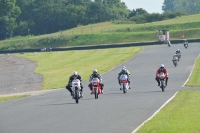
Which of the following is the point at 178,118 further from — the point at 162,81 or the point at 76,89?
the point at 162,81

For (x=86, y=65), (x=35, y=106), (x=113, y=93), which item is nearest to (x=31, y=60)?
(x=86, y=65)

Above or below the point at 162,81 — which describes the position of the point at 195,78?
below

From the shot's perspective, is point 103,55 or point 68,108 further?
point 103,55

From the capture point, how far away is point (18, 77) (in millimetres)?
55719

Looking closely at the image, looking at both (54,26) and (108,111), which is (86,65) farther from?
(54,26)

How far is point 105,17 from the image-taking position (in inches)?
6142

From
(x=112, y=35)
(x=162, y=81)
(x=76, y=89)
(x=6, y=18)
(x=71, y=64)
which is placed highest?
(x=6, y=18)

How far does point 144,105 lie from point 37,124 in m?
6.12

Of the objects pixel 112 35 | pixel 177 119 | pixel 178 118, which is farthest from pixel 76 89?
pixel 112 35

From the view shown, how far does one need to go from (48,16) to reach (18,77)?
315 feet

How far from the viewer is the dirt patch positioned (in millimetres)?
44688

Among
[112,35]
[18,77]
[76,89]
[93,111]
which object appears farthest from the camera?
[112,35]

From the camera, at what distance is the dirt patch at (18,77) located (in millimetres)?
44688

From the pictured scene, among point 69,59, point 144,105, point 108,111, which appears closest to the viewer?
point 108,111
